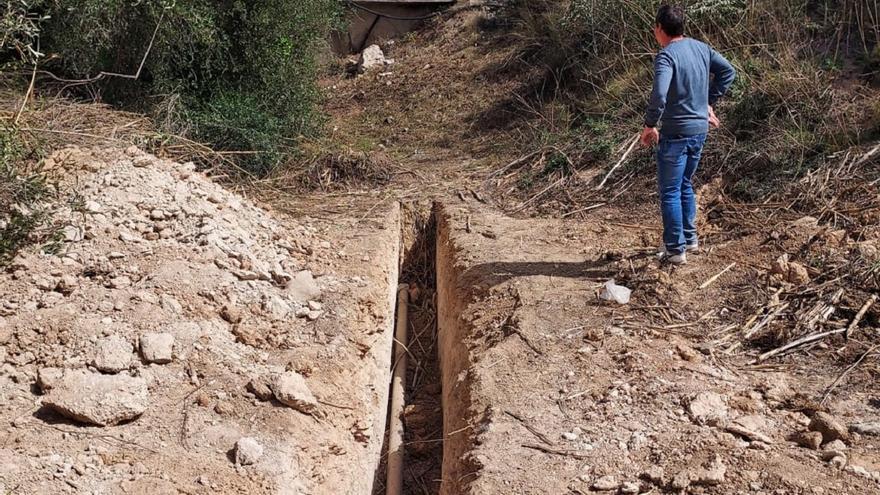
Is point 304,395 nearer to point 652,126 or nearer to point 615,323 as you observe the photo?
point 615,323

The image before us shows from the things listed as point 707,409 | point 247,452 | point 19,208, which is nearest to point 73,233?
point 19,208

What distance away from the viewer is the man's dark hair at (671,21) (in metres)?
6.06

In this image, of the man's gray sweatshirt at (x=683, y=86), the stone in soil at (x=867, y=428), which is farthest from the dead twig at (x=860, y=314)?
the man's gray sweatshirt at (x=683, y=86)

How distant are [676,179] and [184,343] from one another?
11.4 ft

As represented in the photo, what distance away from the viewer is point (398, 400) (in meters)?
7.06

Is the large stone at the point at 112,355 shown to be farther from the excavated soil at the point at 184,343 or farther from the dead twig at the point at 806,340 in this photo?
the dead twig at the point at 806,340

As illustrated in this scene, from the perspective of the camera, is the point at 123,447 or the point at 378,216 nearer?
the point at 123,447

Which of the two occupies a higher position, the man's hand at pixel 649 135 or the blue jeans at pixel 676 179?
the man's hand at pixel 649 135

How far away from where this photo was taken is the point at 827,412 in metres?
4.88

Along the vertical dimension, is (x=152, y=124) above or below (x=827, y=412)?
above

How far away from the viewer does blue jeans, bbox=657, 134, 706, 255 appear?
6320 mm

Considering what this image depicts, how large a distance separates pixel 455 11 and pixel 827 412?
38.5ft

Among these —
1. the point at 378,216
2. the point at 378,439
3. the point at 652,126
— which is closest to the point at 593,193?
the point at 378,216

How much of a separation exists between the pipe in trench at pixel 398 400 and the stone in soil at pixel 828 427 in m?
2.65
